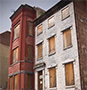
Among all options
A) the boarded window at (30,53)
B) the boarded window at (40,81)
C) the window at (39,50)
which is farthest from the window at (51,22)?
the boarded window at (40,81)

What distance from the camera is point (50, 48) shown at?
59.7ft

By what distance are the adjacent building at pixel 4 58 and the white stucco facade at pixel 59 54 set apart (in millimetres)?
11704

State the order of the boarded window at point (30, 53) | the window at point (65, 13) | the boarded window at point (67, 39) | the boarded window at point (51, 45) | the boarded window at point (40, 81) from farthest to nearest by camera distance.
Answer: the boarded window at point (30, 53)
the boarded window at point (40, 81)
the boarded window at point (51, 45)
the window at point (65, 13)
the boarded window at point (67, 39)

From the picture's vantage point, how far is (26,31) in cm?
2156

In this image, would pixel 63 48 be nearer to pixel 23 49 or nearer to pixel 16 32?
pixel 23 49

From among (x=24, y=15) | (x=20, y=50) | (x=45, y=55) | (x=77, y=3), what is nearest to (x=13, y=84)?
(x=20, y=50)

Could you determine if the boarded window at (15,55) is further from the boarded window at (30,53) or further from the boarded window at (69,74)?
the boarded window at (69,74)

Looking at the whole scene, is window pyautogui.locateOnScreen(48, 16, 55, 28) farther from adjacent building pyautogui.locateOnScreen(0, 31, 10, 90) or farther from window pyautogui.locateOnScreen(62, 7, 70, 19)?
adjacent building pyautogui.locateOnScreen(0, 31, 10, 90)

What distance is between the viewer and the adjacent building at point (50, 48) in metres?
14.8

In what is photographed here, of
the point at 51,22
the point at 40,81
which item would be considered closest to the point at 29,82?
the point at 40,81

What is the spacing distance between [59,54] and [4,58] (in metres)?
17.0

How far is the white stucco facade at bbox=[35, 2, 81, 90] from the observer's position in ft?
48.1

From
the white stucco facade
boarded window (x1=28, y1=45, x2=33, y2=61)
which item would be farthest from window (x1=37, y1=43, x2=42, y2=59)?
boarded window (x1=28, y1=45, x2=33, y2=61)

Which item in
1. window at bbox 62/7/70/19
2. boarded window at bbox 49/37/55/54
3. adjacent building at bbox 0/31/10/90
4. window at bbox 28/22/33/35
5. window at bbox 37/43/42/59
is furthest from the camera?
adjacent building at bbox 0/31/10/90
